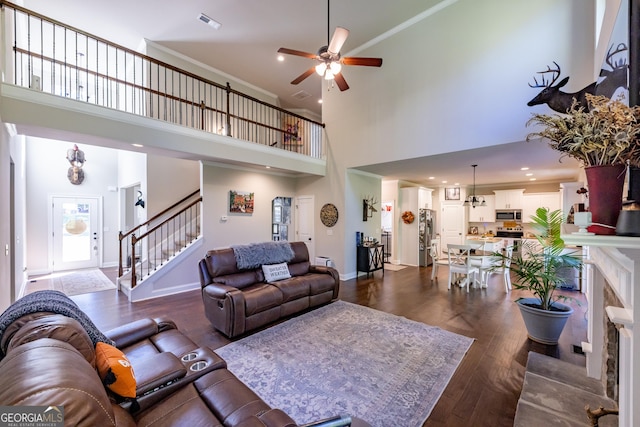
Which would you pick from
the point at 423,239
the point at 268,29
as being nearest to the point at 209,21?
the point at 268,29

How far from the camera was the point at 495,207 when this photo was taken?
8305 mm

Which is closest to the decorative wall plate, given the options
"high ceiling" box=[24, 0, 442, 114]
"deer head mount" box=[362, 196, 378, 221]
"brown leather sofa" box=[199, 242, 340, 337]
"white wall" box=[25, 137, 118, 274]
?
"deer head mount" box=[362, 196, 378, 221]

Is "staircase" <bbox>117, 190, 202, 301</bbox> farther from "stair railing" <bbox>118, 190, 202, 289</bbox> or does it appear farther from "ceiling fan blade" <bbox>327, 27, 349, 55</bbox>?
"ceiling fan blade" <bbox>327, 27, 349, 55</bbox>

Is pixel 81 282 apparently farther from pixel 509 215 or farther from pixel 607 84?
pixel 509 215

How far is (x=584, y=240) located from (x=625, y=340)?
56 centimetres

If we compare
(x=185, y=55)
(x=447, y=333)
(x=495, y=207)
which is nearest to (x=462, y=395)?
(x=447, y=333)

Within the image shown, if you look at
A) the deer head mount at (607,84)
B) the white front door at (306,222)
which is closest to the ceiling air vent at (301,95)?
the white front door at (306,222)

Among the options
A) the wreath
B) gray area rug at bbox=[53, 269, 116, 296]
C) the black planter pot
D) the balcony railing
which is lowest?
gray area rug at bbox=[53, 269, 116, 296]

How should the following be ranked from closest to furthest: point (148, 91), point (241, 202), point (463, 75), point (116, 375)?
1. point (116, 375)
2. point (463, 75)
3. point (148, 91)
4. point (241, 202)

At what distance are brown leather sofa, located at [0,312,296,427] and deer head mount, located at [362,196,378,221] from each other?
5227 mm

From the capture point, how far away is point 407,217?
7.74 m

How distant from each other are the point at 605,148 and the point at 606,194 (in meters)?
0.21

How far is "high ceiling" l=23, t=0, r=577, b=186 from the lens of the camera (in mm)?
4680

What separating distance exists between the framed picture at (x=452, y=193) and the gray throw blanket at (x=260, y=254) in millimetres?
7011
